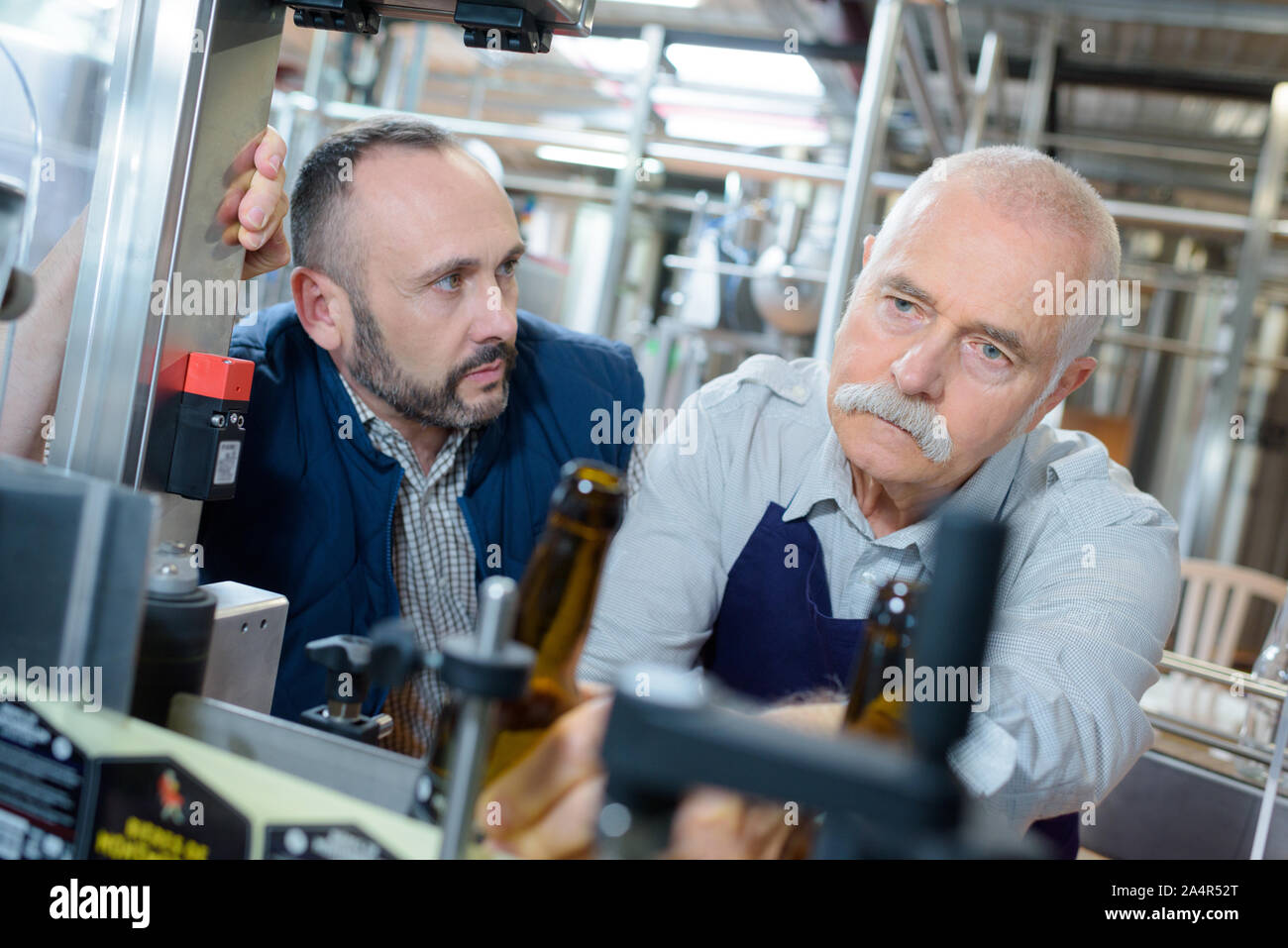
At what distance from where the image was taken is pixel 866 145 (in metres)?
1.94

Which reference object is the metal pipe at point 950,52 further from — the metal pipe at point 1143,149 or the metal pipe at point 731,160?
the metal pipe at point 1143,149

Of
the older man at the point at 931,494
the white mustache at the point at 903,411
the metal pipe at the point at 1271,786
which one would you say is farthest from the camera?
the metal pipe at the point at 1271,786

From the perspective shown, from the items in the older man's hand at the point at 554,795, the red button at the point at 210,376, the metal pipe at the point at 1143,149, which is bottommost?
the older man's hand at the point at 554,795

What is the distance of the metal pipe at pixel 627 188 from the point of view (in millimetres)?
3109

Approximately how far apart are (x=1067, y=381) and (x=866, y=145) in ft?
2.91

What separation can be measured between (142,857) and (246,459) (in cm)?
81

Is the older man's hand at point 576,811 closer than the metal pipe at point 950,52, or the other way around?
the older man's hand at point 576,811

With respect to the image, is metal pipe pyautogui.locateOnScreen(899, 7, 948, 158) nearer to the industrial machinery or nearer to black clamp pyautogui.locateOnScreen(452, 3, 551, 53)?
black clamp pyautogui.locateOnScreen(452, 3, 551, 53)

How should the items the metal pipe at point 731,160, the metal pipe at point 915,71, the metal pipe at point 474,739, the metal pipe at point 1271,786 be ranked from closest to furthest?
the metal pipe at point 474,739 → the metal pipe at point 1271,786 → the metal pipe at point 915,71 → the metal pipe at point 731,160

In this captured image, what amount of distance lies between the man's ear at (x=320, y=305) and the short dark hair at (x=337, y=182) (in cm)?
1

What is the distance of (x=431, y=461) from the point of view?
1.43 metres

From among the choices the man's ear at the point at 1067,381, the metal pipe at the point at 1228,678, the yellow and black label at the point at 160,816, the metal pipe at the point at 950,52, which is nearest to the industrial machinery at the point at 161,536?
the yellow and black label at the point at 160,816

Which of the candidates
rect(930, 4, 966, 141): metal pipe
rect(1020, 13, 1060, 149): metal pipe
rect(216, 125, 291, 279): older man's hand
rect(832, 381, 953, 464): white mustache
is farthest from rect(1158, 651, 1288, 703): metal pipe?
rect(1020, 13, 1060, 149): metal pipe
